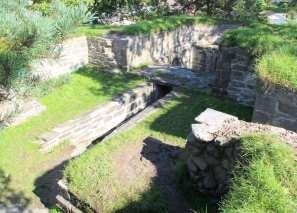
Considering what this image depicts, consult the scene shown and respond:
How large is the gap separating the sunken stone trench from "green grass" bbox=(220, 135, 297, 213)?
4.45 meters

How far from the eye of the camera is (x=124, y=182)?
560 centimetres

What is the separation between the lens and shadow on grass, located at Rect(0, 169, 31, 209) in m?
6.09

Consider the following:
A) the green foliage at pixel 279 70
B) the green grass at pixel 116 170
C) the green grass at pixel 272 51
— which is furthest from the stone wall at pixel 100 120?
the green foliage at pixel 279 70

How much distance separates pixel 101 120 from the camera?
845 centimetres

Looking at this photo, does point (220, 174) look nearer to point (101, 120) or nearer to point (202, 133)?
point (202, 133)

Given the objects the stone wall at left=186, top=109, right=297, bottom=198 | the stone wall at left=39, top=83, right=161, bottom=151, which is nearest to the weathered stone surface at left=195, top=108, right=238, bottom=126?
the stone wall at left=186, top=109, right=297, bottom=198

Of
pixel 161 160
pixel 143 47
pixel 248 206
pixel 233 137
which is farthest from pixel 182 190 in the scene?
pixel 143 47

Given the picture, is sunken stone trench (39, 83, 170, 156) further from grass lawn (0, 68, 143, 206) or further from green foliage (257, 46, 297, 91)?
green foliage (257, 46, 297, 91)

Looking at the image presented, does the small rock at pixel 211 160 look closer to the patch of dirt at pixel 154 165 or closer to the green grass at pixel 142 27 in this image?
the patch of dirt at pixel 154 165

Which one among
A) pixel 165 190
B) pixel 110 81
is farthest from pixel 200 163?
pixel 110 81

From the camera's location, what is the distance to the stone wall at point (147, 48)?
10336 millimetres

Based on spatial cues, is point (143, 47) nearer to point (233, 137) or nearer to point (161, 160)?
point (161, 160)

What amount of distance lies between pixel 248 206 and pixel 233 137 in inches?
66.3

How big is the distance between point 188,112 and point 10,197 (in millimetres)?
3775
